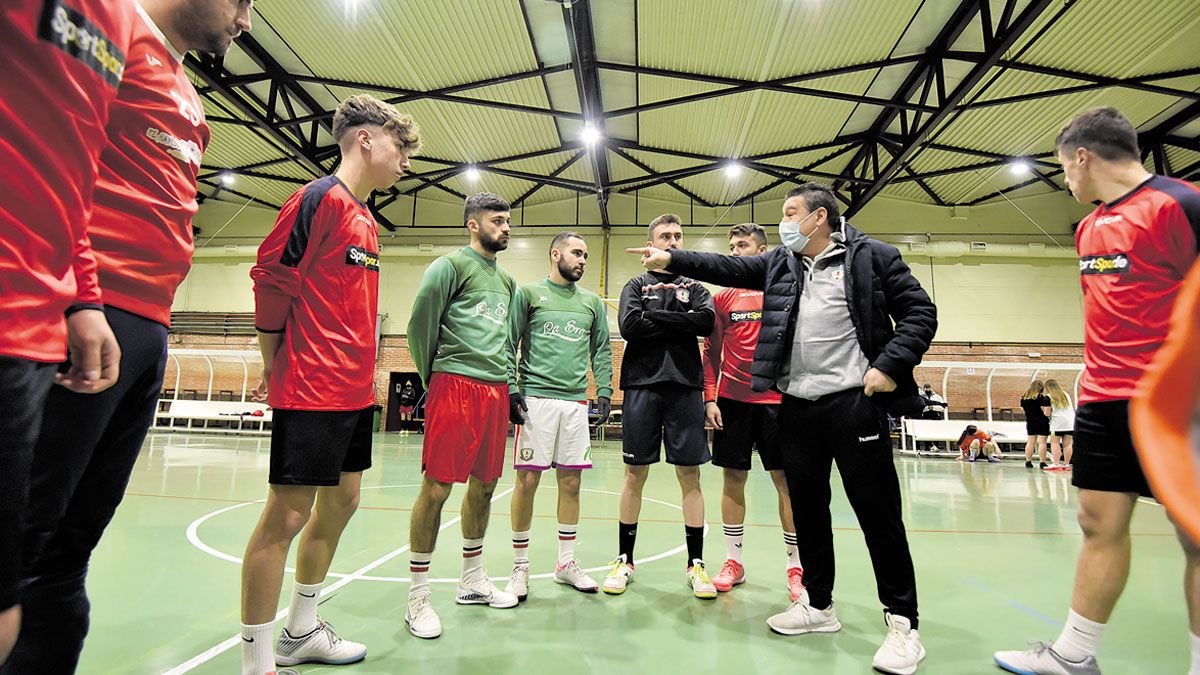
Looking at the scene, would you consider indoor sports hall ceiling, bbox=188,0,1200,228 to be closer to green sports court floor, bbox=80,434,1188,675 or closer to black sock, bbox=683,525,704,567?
green sports court floor, bbox=80,434,1188,675

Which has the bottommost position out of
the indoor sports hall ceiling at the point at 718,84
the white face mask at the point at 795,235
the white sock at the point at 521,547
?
the white sock at the point at 521,547

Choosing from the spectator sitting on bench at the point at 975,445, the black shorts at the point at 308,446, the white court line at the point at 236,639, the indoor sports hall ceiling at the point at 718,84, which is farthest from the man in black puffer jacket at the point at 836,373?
the spectator sitting on bench at the point at 975,445

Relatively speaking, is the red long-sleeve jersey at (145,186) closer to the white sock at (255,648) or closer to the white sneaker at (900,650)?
the white sock at (255,648)

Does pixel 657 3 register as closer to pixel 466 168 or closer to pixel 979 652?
pixel 466 168

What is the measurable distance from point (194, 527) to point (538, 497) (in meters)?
3.45

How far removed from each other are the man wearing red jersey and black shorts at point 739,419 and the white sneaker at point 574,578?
29.4 inches

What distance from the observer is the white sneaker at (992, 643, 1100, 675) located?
2.27 m

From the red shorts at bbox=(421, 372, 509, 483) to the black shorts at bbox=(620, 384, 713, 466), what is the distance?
2.75ft

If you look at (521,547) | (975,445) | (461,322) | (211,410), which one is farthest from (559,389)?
(211,410)

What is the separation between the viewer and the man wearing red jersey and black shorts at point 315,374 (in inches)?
82.7

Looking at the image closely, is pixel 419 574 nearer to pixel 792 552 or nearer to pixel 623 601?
pixel 623 601

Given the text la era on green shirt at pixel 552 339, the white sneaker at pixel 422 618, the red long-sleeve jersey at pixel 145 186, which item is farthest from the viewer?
the text la era on green shirt at pixel 552 339

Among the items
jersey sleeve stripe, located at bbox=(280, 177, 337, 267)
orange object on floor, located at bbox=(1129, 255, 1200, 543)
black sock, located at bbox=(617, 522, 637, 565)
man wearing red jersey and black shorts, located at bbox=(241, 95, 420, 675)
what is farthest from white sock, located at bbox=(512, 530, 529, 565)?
orange object on floor, located at bbox=(1129, 255, 1200, 543)

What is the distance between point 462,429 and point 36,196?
86.1 inches
